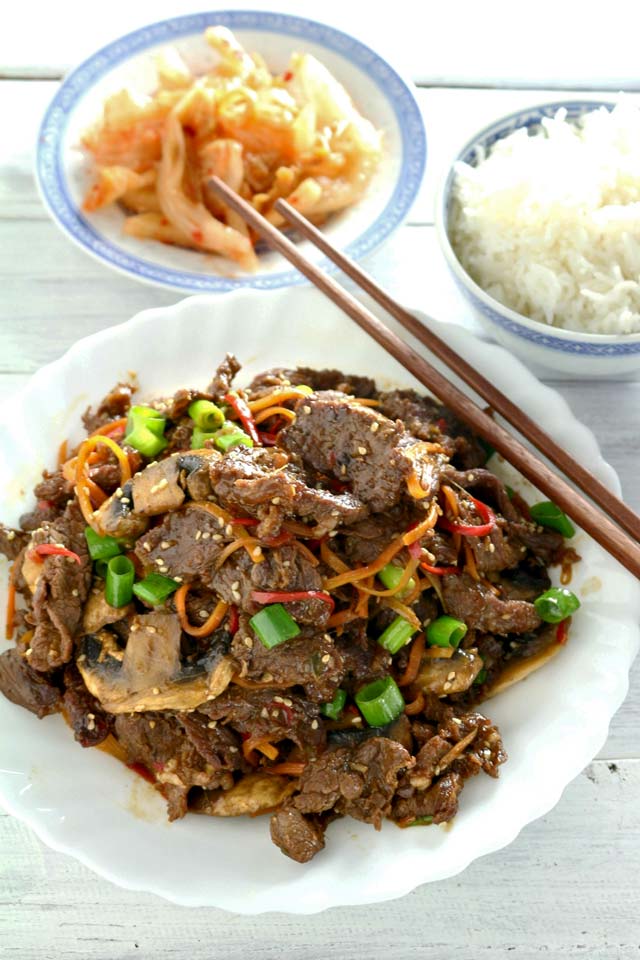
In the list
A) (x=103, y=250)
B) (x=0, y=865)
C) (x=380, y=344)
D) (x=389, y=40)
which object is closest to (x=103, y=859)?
(x=0, y=865)

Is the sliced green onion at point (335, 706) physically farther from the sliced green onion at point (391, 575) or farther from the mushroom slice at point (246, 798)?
the sliced green onion at point (391, 575)

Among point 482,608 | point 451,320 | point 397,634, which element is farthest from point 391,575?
point 451,320

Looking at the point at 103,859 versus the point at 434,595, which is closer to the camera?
the point at 103,859

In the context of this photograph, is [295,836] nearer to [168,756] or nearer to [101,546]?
[168,756]

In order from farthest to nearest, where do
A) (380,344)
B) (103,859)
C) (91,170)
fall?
(91,170)
(380,344)
(103,859)

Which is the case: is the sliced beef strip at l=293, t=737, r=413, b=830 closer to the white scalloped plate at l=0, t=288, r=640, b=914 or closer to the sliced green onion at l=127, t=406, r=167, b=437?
the white scalloped plate at l=0, t=288, r=640, b=914

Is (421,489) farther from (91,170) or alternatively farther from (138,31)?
(138,31)
